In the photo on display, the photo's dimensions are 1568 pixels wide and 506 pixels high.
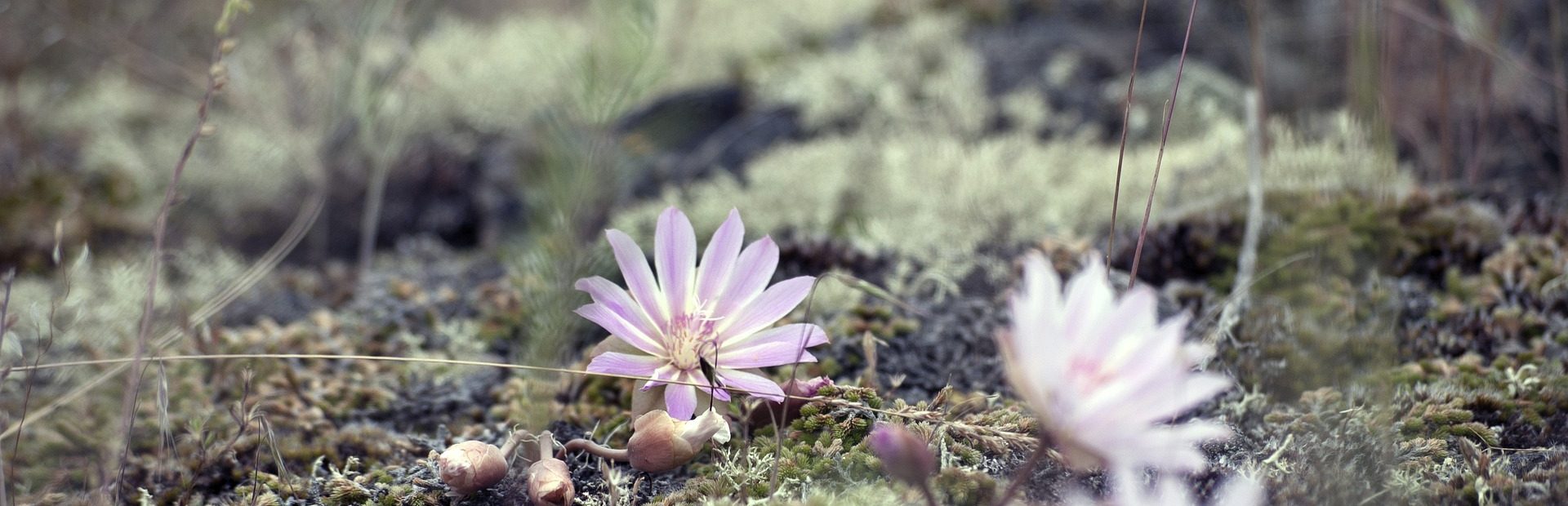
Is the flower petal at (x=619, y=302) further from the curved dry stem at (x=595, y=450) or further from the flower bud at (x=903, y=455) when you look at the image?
the flower bud at (x=903, y=455)

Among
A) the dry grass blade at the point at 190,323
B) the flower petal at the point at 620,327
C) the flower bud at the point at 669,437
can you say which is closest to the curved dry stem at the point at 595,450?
the flower bud at the point at 669,437

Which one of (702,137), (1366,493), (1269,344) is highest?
(702,137)

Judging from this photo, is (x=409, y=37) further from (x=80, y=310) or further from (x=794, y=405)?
(x=794, y=405)

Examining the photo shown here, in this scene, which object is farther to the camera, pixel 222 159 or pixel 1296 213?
pixel 222 159

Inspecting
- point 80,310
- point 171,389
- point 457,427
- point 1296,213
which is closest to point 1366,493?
point 1296,213

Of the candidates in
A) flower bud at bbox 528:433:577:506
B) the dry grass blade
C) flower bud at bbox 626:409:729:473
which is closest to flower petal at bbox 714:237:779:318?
flower bud at bbox 626:409:729:473

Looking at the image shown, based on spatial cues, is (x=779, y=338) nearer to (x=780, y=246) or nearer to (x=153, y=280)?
(x=153, y=280)
